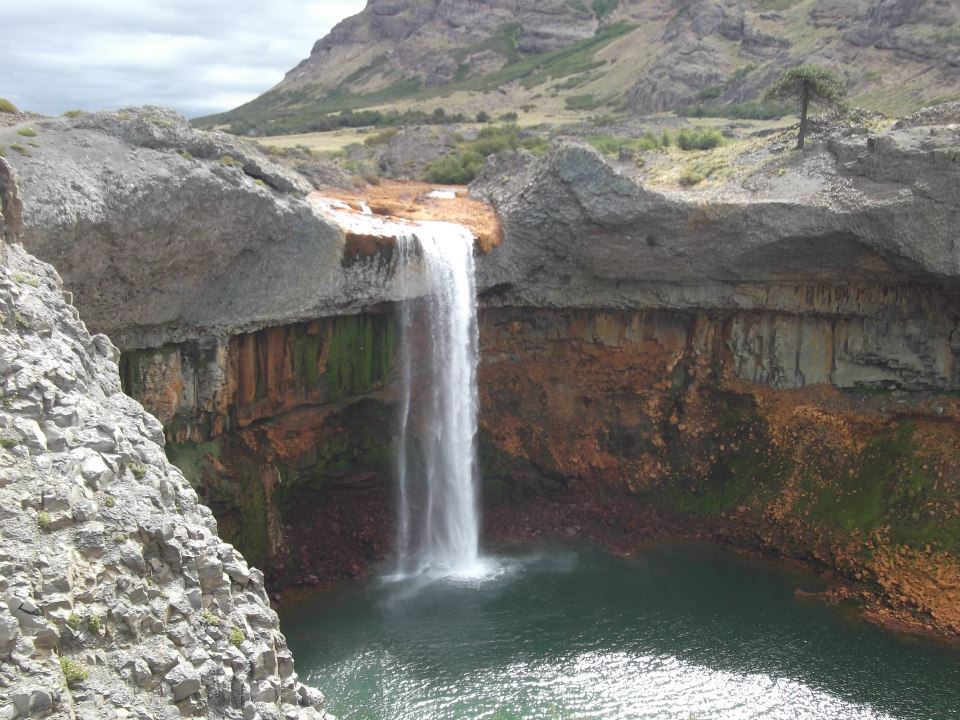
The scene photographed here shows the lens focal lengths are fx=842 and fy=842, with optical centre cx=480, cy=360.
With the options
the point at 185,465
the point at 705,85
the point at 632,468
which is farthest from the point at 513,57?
the point at 185,465

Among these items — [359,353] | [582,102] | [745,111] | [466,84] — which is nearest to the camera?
[359,353]

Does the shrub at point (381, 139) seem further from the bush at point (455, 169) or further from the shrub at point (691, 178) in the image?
the shrub at point (691, 178)

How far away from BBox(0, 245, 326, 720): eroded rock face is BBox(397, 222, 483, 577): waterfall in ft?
44.9

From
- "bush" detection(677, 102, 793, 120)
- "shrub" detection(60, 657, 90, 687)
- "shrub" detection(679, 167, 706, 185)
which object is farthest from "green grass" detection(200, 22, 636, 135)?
"shrub" detection(60, 657, 90, 687)

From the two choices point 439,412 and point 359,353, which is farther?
point 439,412

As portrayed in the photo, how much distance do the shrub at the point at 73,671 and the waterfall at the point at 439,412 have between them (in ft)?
56.4

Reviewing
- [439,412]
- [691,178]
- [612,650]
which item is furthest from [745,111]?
[612,650]

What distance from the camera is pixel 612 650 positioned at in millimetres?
21875

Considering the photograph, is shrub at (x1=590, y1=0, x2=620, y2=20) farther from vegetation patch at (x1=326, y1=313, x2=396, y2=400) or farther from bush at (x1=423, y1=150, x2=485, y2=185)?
vegetation patch at (x1=326, y1=313, x2=396, y2=400)

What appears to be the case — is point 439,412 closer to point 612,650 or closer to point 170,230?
point 612,650

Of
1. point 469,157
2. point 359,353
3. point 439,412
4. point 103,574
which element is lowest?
point 439,412

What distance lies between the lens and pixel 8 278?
12312mm

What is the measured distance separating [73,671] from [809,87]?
1137 inches

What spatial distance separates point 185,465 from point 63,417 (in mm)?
12470
